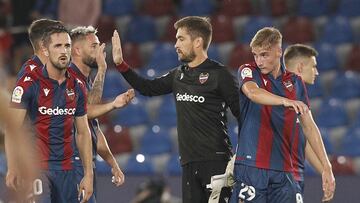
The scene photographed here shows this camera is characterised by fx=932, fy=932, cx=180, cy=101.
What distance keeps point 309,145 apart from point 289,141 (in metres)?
0.38

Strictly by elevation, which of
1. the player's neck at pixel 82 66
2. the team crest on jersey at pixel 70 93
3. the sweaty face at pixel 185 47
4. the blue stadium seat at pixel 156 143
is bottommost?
the blue stadium seat at pixel 156 143

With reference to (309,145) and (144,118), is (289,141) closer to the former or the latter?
(309,145)

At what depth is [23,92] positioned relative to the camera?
6.30 m

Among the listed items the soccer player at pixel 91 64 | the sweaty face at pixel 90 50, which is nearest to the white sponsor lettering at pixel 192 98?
the soccer player at pixel 91 64

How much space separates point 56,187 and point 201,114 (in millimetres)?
1161

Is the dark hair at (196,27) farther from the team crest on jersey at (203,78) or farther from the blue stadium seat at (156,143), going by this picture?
the blue stadium seat at (156,143)

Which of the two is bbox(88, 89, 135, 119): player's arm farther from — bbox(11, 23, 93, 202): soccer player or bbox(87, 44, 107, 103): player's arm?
bbox(11, 23, 93, 202): soccer player

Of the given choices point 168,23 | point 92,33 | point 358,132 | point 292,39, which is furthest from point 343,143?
point 92,33

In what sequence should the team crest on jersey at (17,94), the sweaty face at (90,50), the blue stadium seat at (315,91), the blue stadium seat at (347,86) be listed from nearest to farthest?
the team crest on jersey at (17,94), the sweaty face at (90,50), the blue stadium seat at (347,86), the blue stadium seat at (315,91)

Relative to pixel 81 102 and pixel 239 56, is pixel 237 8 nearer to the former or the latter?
pixel 239 56

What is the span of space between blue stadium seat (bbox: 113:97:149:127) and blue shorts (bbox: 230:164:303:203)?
206 inches

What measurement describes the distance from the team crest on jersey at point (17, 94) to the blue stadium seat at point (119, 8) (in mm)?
7073

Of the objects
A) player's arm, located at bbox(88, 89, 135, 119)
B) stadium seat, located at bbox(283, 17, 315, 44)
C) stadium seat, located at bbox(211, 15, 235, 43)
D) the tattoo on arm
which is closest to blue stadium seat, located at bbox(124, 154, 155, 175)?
stadium seat, located at bbox(211, 15, 235, 43)

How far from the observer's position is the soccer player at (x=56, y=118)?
250 inches
